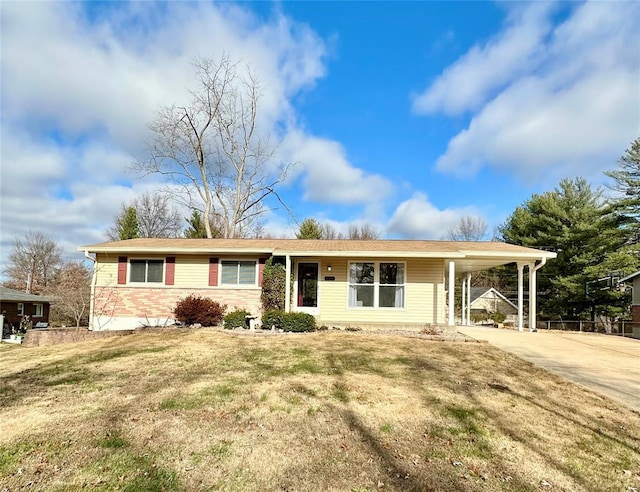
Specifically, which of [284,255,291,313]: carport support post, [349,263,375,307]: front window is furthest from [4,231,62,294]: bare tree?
[349,263,375,307]: front window

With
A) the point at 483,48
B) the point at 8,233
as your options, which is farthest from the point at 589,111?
the point at 8,233

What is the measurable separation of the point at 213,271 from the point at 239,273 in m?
0.96

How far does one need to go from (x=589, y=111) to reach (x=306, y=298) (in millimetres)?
14359

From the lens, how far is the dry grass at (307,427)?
3.20 m

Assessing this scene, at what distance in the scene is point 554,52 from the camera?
A: 490 inches

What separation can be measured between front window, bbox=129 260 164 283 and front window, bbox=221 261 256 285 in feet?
8.21

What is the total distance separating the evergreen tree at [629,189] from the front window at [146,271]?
2435 cm

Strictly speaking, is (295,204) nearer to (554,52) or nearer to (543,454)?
(554,52)

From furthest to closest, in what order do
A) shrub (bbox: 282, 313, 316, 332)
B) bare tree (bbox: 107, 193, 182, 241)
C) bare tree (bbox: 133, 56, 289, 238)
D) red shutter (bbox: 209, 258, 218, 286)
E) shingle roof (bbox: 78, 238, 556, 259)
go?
1. bare tree (bbox: 107, 193, 182, 241)
2. bare tree (bbox: 133, 56, 289, 238)
3. red shutter (bbox: 209, 258, 218, 286)
4. shingle roof (bbox: 78, 238, 556, 259)
5. shrub (bbox: 282, 313, 316, 332)

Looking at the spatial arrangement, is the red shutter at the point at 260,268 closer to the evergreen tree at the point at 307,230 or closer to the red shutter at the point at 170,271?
the red shutter at the point at 170,271

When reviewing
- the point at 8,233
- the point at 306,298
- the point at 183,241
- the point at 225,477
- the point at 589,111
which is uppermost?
the point at 589,111

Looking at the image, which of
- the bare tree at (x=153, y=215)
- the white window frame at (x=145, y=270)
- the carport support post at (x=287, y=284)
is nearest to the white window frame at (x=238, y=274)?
the carport support post at (x=287, y=284)

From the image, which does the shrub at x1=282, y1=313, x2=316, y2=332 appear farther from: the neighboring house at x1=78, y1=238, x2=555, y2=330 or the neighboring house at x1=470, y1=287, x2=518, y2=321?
the neighboring house at x1=470, y1=287, x2=518, y2=321

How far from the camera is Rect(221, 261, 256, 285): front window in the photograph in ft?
45.3
